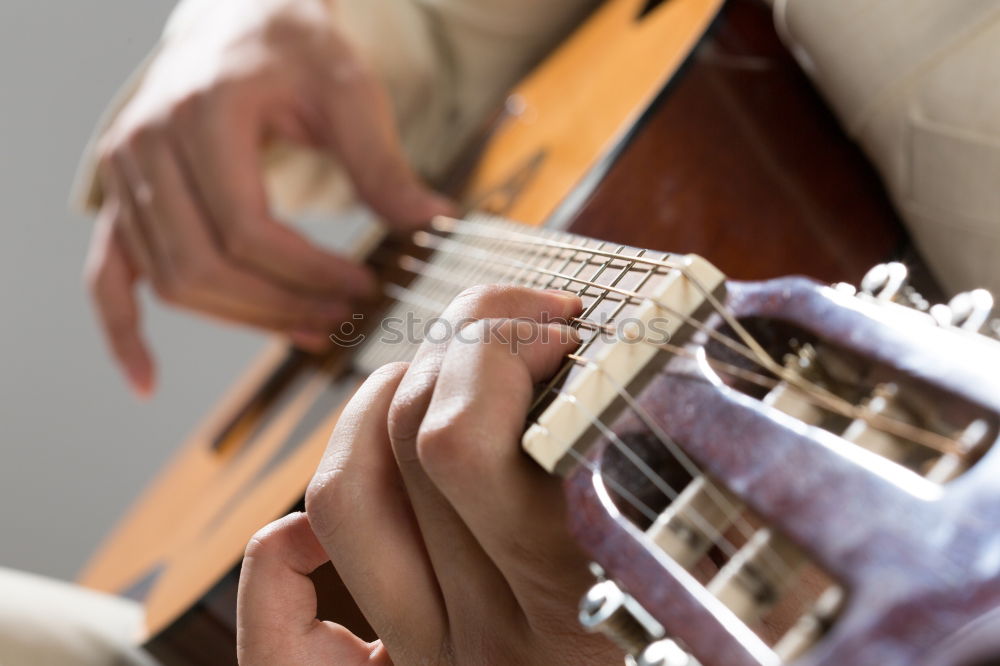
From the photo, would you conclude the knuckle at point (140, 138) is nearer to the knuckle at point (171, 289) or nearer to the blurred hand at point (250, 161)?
the blurred hand at point (250, 161)

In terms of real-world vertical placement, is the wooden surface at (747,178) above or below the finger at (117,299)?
above

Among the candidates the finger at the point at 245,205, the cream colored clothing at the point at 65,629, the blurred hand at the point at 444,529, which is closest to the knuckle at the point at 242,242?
the finger at the point at 245,205

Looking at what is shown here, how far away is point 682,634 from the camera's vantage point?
0.20 m

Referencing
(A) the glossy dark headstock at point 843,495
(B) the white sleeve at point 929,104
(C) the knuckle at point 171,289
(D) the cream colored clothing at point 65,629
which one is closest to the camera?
(A) the glossy dark headstock at point 843,495

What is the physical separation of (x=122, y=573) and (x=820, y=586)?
725 millimetres

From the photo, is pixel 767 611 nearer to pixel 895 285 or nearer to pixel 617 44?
pixel 895 285

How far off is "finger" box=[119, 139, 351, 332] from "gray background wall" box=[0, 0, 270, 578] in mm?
309

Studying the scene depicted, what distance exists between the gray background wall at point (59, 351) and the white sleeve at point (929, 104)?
77 cm

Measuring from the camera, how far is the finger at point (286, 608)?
308 millimetres

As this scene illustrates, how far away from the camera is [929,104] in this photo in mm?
417

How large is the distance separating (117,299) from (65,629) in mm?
297

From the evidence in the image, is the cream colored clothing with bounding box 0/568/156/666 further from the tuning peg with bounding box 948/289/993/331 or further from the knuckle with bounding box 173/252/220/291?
the tuning peg with bounding box 948/289/993/331

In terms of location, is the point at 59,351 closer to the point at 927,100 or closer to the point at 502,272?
the point at 502,272

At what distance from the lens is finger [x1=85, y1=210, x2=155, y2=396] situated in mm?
792
